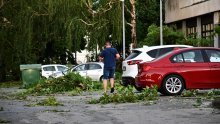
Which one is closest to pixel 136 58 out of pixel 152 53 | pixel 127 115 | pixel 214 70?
pixel 152 53

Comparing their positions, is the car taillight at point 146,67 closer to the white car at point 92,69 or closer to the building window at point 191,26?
the white car at point 92,69

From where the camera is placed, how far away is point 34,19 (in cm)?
4222

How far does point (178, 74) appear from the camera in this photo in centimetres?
1662

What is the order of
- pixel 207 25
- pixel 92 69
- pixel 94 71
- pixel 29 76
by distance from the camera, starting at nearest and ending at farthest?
pixel 29 76, pixel 94 71, pixel 92 69, pixel 207 25

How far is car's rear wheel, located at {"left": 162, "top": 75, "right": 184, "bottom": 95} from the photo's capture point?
16.6m

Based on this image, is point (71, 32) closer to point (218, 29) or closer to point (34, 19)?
A: point (34, 19)

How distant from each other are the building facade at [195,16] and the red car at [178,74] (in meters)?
Result: 19.9

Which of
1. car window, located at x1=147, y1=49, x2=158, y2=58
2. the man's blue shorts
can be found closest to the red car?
the man's blue shorts

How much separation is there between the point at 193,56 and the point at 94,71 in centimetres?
1840

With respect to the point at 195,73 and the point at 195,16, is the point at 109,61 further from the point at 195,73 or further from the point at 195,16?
the point at 195,16

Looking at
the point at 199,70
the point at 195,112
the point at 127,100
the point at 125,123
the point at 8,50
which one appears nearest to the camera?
the point at 125,123

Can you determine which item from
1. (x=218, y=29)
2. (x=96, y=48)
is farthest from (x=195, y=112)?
(x=96, y=48)

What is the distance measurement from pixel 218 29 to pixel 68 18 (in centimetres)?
1746

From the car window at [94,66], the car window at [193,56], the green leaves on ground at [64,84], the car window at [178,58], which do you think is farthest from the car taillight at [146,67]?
the car window at [94,66]
